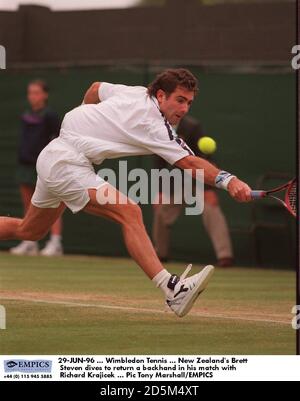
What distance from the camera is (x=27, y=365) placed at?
754 centimetres

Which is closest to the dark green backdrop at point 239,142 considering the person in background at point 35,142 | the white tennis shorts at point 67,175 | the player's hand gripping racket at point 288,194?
the person in background at point 35,142

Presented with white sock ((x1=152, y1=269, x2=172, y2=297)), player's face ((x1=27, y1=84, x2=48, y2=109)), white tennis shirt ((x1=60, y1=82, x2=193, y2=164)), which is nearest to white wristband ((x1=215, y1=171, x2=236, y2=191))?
white tennis shirt ((x1=60, y1=82, x2=193, y2=164))

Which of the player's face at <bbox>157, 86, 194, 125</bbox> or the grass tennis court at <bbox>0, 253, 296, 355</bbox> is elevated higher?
the player's face at <bbox>157, 86, 194, 125</bbox>

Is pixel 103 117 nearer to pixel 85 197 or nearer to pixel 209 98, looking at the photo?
pixel 85 197

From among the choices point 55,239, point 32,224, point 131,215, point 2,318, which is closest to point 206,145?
point 55,239

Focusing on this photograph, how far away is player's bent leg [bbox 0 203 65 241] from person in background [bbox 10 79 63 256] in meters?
6.85

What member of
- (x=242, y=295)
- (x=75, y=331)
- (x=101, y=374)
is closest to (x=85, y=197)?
(x=75, y=331)

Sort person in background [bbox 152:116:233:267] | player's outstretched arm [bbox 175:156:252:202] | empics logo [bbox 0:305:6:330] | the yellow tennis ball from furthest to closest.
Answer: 1. person in background [bbox 152:116:233:267]
2. the yellow tennis ball
3. empics logo [bbox 0:305:6:330]
4. player's outstretched arm [bbox 175:156:252:202]

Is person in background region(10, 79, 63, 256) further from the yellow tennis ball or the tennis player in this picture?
the tennis player

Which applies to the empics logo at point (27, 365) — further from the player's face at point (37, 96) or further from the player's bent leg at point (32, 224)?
the player's face at point (37, 96)

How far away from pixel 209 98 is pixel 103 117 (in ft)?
24.6

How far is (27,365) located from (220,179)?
215 cm

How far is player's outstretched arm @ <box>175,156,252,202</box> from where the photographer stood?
873cm

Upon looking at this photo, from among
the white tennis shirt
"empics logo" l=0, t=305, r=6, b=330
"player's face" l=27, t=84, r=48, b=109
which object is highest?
"player's face" l=27, t=84, r=48, b=109
